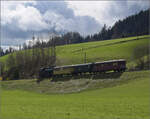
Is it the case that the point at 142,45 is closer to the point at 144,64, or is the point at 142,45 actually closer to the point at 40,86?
the point at 144,64

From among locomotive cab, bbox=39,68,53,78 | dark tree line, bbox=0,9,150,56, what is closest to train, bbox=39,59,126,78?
locomotive cab, bbox=39,68,53,78

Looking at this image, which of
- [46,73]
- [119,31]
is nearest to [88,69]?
[46,73]

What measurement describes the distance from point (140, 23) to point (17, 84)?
80.7 meters

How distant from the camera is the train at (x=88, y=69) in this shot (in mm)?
46625

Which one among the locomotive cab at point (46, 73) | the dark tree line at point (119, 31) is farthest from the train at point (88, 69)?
the dark tree line at point (119, 31)

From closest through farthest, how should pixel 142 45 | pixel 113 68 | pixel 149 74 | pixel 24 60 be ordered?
pixel 142 45 → pixel 149 74 → pixel 113 68 → pixel 24 60

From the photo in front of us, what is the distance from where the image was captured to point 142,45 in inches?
1180

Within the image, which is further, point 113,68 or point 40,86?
point 40,86

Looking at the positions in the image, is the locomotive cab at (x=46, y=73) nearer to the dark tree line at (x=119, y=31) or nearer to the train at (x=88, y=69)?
the train at (x=88, y=69)

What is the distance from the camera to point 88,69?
5181 cm

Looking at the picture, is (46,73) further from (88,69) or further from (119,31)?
(119,31)

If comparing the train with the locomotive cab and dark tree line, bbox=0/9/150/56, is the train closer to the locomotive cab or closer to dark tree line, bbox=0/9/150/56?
the locomotive cab

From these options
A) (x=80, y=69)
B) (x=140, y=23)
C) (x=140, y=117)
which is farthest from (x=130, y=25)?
(x=140, y=117)

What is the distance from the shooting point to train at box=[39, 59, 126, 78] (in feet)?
153
